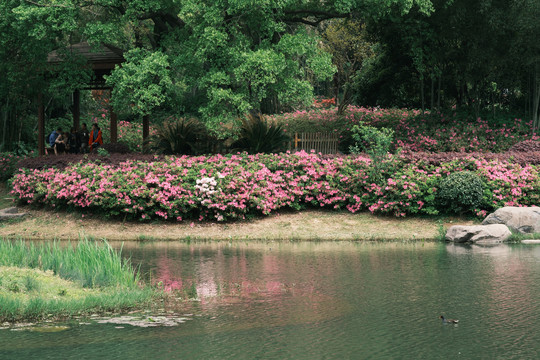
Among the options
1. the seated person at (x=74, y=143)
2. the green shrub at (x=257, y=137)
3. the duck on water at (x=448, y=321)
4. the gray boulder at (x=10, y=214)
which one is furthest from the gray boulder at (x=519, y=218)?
the seated person at (x=74, y=143)

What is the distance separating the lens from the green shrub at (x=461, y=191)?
17172mm

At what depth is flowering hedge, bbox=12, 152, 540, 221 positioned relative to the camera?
17359 mm

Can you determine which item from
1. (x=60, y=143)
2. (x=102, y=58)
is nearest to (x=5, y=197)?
(x=60, y=143)

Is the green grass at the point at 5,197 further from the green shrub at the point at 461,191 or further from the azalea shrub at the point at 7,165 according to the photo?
the green shrub at the point at 461,191

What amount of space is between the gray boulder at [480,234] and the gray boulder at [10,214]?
11547mm

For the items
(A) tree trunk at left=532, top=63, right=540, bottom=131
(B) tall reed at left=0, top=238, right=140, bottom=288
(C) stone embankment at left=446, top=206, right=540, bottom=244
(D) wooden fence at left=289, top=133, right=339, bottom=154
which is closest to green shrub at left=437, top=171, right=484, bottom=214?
(C) stone embankment at left=446, top=206, right=540, bottom=244

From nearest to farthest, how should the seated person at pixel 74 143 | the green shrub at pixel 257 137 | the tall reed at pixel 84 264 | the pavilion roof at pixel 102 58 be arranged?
the tall reed at pixel 84 264 → the green shrub at pixel 257 137 → the pavilion roof at pixel 102 58 → the seated person at pixel 74 143

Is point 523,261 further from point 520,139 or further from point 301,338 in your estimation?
point 520,139

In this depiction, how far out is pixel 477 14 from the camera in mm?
22641

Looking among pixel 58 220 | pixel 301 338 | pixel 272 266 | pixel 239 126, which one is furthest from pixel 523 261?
pixel 58 220

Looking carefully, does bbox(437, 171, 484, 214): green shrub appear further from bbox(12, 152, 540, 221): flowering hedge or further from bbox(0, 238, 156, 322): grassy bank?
bbox(0, 238, 156, 322): grassy bank

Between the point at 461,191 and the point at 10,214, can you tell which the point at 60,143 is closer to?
the point at 10,214

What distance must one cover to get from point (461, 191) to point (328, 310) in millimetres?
→ 9546

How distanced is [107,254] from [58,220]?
9.30 m
